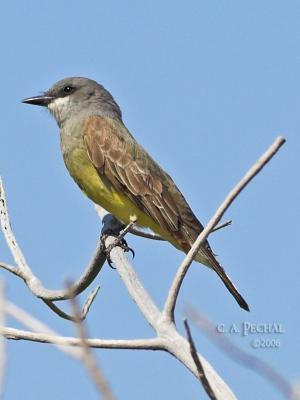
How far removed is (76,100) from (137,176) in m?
1.32

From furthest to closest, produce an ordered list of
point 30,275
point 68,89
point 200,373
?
point 68,89
point 30,275
point 200,373

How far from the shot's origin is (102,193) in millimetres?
7602

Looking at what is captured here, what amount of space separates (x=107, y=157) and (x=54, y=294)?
3159 millimetres

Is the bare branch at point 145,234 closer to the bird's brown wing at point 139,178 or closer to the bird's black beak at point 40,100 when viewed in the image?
the bird's brown wing at point 139,178

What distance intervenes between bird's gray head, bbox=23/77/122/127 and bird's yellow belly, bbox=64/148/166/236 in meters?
0.79

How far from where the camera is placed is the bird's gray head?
854cm

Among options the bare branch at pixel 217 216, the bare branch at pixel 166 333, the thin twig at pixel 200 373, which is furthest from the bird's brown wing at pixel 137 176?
the thin twig at pixel 200 373

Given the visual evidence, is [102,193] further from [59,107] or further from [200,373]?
[200,373]

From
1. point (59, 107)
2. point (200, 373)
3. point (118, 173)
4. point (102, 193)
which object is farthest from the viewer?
point (59, 107)

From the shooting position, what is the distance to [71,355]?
2.03 meters

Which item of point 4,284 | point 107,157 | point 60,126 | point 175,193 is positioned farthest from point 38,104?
point 4,284

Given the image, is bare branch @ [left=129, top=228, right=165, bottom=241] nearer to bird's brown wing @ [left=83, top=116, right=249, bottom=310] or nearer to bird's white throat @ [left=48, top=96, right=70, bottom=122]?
bird's brown wing @ [left=83, top=116, right=249, bottom=310]

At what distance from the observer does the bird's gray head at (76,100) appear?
8.54m

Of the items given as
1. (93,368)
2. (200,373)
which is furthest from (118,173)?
(93,368)
